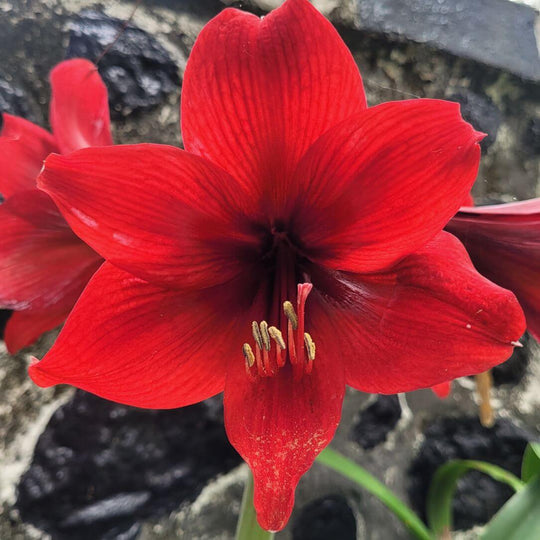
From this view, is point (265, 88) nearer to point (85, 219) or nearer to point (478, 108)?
point (85, 219)

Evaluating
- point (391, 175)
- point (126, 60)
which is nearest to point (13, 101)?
point (126, 60)

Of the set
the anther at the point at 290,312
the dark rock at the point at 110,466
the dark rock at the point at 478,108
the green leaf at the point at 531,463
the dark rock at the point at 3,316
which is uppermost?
the dark rock at the point at 478,108

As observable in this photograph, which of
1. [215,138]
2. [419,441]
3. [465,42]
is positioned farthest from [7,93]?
[419,441]

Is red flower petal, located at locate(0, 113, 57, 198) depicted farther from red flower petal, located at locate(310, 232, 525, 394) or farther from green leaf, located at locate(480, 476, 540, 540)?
green leaf, located at locate(480, 476, 540, 540)

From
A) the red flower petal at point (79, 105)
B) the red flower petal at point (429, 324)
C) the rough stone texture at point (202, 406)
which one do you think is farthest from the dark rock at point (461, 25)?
the red flower petal at point (429, 324)

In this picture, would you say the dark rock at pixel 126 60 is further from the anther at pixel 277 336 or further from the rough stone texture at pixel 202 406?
the anther at pixel 277 336

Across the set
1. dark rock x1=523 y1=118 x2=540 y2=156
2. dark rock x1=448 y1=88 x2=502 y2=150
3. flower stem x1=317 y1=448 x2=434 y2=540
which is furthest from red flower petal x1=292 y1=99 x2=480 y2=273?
dark rock x1=523 y1=118 x2=540 y2=156

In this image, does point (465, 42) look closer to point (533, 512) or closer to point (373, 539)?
point (533, 512)
